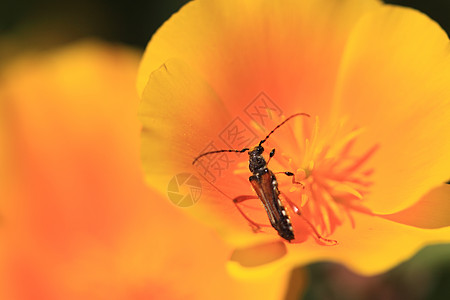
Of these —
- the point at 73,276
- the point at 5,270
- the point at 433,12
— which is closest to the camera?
the point at 5,270

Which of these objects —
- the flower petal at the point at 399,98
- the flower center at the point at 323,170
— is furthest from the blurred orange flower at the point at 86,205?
the flower petal at the point at 399,98

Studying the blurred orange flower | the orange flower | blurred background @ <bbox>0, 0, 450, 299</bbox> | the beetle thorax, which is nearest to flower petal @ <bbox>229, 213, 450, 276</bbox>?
the orange flower

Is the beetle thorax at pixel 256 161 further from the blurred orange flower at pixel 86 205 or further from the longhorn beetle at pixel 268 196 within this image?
the blurred orange flower at pixel 86 205

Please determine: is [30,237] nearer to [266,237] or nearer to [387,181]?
[266,237]

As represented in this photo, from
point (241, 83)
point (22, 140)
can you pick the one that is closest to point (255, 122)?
point (241, 83)

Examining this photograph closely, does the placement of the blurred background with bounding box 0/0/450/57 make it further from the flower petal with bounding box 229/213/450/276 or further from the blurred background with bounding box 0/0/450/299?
the flower petal with bounding box 229/213/450/276
